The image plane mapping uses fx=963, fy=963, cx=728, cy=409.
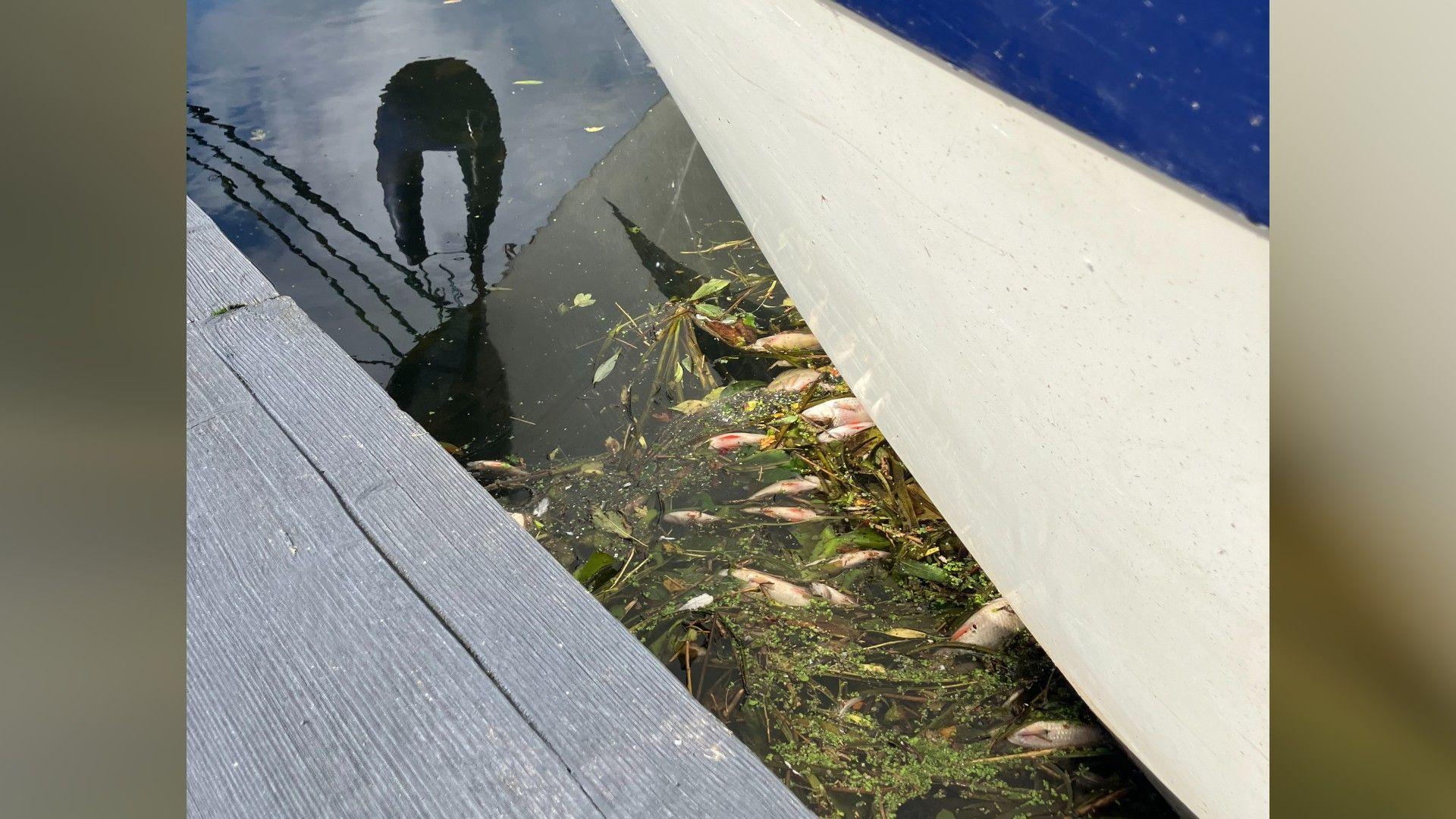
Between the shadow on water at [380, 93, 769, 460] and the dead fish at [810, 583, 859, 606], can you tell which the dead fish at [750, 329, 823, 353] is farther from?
the dead fish at [810, 583, 859, 606]

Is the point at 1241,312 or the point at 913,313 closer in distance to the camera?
the point at 1241,312

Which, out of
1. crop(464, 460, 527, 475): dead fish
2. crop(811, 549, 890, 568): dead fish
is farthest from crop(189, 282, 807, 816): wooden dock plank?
crop(811, 549, 890, 568): dead fish

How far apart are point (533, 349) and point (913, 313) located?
1589 mm

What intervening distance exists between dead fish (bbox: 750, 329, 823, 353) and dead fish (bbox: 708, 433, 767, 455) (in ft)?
1.21

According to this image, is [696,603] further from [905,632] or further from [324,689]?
[324,689]

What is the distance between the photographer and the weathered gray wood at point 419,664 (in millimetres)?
1054

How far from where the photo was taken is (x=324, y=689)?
3.74ft

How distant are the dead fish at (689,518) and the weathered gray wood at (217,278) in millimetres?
1024

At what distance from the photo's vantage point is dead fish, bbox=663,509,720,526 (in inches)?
93.1
